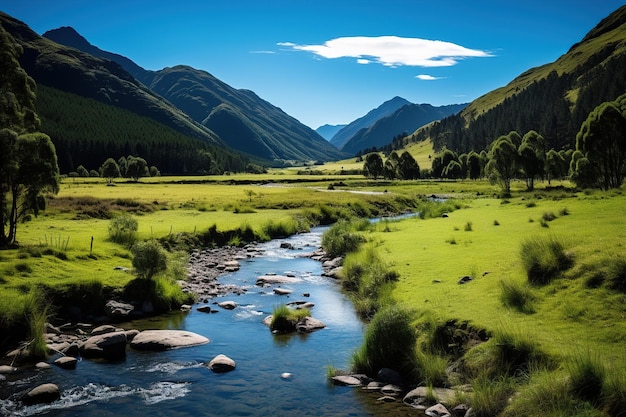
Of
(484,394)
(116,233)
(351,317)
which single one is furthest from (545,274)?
(116,233)

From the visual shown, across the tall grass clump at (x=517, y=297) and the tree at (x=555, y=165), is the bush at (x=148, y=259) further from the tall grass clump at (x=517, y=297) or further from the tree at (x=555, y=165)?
the tree at (x=555, y=165)

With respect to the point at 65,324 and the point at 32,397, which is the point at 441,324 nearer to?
the point at 32,397

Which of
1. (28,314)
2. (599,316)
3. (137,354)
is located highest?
(599,316)

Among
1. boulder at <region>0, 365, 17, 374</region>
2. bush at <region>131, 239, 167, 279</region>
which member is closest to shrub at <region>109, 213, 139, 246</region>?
bush at <region>131, 239, 167, 279</region>

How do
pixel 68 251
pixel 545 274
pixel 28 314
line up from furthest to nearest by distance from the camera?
pixel 68 251, pixel 28 314, pixel 545 274

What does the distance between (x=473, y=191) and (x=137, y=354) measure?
404 ft

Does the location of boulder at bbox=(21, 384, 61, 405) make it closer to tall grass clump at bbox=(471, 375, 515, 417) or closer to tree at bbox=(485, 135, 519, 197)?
tall grass clump at bbox=(471, 375, 515, 417)

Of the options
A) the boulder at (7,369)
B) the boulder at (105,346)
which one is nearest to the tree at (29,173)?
the boulder at (105,346)

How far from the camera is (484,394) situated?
13.1m

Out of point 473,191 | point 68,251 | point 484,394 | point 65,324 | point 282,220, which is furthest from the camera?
point 473,191

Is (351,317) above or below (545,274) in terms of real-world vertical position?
below

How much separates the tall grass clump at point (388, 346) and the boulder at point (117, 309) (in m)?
14.8

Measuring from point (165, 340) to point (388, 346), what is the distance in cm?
1091

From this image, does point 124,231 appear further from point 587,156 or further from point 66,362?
point 587,156
